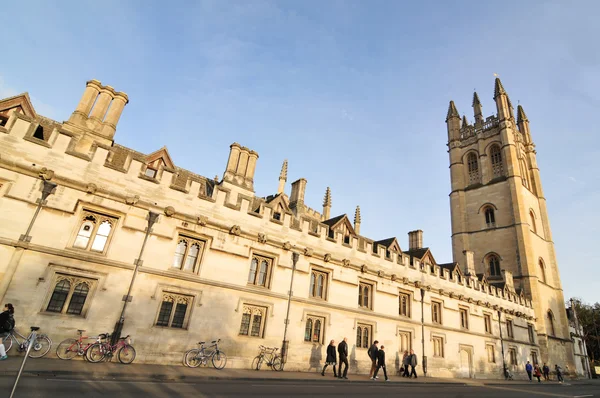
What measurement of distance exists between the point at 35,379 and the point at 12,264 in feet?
16.8

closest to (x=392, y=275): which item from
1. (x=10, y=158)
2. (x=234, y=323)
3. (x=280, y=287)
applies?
(x=280, y=287)

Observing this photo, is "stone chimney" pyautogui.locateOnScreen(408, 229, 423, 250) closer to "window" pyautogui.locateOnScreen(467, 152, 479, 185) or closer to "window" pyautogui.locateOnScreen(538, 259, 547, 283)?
"window" pyautogui.locateOnScreen(538, 259, 547, 283)

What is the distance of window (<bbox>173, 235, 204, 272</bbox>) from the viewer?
1365cm

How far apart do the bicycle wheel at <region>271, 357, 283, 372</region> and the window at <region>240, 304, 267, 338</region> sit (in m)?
1.22

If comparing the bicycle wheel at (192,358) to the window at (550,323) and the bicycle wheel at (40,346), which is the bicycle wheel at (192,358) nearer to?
the bicycle wheel at (40,346)

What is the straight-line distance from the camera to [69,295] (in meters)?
11.2

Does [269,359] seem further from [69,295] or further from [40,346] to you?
[40,346]

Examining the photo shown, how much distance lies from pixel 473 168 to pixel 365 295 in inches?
1575

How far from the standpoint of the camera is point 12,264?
1041 centimetres

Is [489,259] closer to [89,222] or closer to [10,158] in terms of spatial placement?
[89,222]

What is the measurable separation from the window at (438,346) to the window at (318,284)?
1037 cm

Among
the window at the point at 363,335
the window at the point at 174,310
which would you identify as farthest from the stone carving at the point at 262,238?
the window at the point at 363,335

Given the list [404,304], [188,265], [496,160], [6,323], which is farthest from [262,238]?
[496,160]

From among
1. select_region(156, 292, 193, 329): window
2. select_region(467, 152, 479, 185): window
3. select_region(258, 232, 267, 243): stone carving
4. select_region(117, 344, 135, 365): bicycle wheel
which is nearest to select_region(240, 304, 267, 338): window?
select_region(156, 292, 193, 329): window
